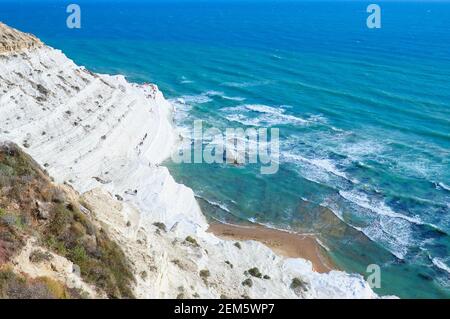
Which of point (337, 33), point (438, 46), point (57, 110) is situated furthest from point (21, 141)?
point (337, 33)

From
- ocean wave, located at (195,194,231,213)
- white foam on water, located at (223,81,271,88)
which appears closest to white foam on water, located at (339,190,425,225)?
ocean wave, located at (195,194,231,213)

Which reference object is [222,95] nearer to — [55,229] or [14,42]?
[14,42]

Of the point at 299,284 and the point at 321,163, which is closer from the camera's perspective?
the point at 299,284

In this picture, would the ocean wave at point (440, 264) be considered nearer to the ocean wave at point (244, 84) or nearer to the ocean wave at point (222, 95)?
the ocean wave at point (222, 95)

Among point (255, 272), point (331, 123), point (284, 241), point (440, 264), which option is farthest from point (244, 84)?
point (255, 272)

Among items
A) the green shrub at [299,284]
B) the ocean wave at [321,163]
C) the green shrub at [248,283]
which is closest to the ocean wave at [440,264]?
the green shrub at [299,284]
